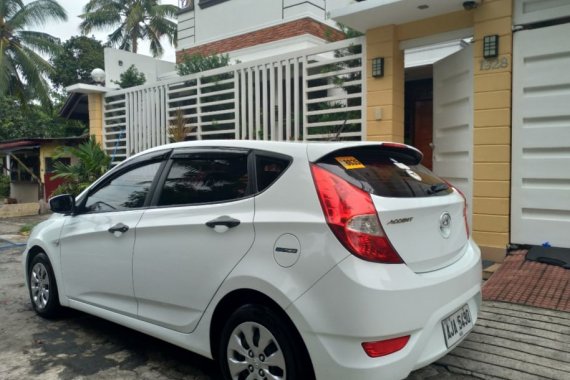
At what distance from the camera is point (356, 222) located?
233 centimetres

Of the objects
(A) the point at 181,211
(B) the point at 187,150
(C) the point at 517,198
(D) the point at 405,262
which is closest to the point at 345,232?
(D) the point at 405,262

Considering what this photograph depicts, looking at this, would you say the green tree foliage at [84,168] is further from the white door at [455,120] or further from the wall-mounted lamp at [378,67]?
the white door at [455,120]

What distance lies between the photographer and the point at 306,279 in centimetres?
235

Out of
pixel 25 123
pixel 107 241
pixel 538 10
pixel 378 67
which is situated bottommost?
pixel 107 241

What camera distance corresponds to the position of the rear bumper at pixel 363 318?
7.29 ft

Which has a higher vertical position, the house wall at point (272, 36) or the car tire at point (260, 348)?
the house wall at point (272, 36)

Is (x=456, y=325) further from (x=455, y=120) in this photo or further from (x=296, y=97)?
(x=296, y=97)

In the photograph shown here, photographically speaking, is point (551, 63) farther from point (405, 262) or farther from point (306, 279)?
point (306, 279)

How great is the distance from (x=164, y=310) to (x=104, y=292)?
0.78m

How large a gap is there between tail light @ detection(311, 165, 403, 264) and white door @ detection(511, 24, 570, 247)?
3.61 meters

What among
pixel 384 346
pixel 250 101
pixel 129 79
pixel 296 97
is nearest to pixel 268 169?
pixel 384 346

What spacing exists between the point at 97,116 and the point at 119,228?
29.3ft

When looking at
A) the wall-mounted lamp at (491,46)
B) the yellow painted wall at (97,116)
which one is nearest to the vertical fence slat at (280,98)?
the wall-mounted lamp at (491,46)

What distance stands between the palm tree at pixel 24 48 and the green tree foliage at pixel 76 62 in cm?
532
